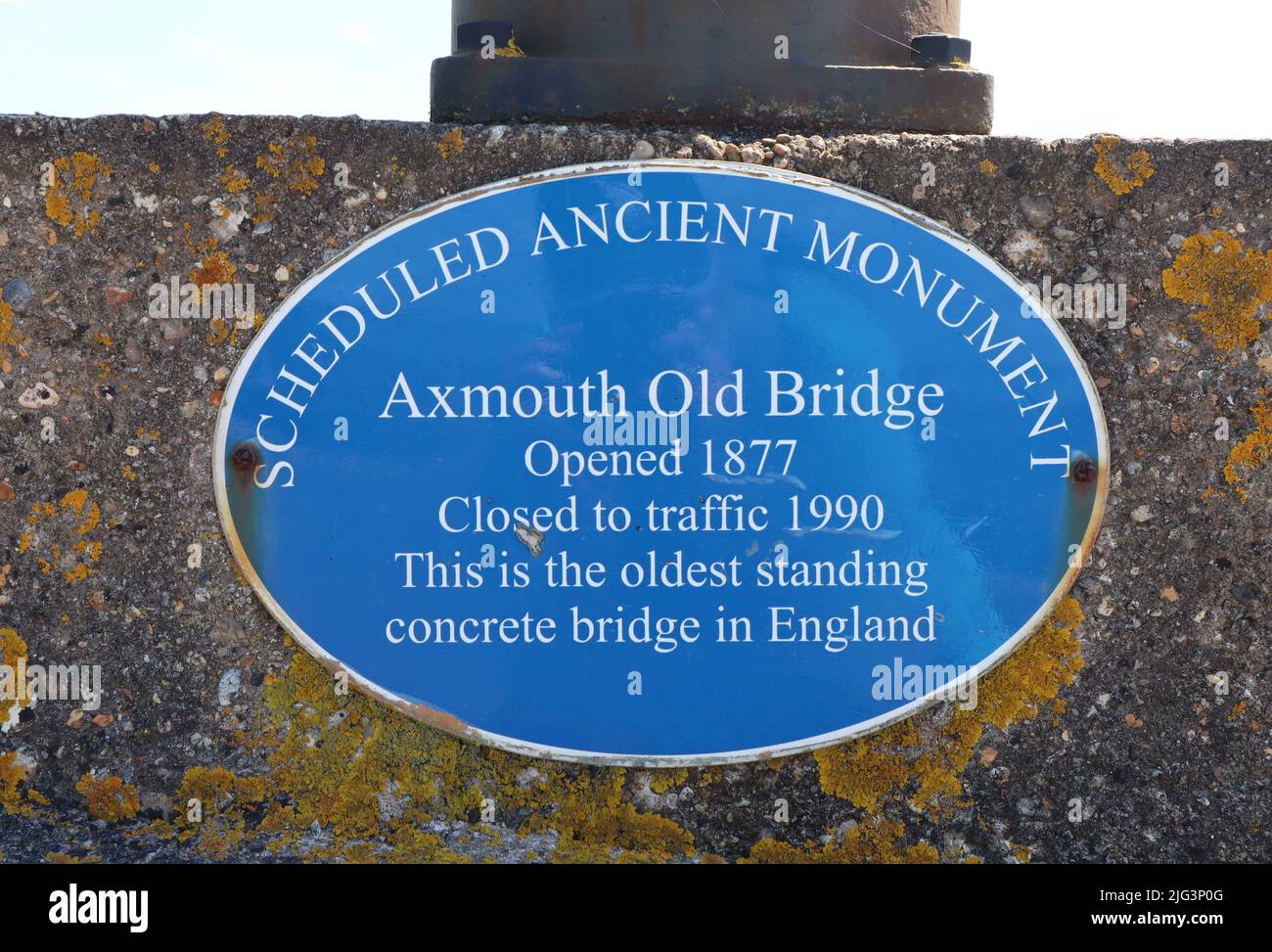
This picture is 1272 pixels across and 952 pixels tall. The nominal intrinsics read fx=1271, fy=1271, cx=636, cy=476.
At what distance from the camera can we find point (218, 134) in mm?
2602

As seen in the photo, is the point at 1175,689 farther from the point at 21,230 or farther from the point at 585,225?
the point at 21,230

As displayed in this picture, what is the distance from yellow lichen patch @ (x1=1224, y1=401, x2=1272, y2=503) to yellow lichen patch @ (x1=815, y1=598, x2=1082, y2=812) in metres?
0.42

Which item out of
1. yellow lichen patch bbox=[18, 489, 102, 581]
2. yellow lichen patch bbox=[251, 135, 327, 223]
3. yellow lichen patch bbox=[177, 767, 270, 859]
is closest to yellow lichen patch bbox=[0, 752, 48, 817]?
yellow lichen patch bbox=[177, 767, 270, 859]

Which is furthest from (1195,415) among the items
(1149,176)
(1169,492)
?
(1149,176)

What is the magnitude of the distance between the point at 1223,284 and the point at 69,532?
2420mm

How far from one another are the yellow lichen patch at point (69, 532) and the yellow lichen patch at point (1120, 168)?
85.7 inches

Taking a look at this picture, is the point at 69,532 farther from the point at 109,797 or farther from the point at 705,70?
the point at 705,70

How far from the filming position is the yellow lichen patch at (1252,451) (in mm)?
2605

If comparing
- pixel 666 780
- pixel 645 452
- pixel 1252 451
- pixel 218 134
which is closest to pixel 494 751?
pixel 666 780

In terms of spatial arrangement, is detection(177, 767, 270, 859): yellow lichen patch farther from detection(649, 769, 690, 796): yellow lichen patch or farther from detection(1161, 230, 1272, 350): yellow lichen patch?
detection(1161, 230, 1272, 350): yellow lichen patch

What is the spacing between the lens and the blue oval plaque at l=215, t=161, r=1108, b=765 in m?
2.58

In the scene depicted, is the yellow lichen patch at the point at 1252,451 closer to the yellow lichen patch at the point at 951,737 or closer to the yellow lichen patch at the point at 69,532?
the yellow lichen patch at the point at 951,737

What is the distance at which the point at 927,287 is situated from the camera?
2.58m

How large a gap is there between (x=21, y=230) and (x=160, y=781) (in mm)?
1163
